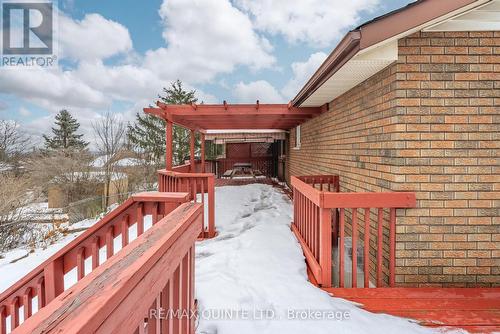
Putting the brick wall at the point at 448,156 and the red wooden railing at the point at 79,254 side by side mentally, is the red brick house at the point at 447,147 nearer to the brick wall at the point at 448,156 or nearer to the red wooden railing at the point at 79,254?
the brick wall at the point at 448,156

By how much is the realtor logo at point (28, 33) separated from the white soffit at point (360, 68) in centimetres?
866

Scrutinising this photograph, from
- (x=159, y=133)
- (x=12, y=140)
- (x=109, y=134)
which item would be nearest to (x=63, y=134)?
(x=12, y=140)

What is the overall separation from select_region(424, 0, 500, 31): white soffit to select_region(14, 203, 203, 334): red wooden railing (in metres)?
3.40

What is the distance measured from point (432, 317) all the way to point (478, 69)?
267 cm

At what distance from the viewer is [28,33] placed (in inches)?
331

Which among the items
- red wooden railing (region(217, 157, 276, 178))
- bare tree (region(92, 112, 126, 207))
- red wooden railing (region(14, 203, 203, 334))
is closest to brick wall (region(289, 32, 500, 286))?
red wooden railing (region(14, 203, 203, 334))

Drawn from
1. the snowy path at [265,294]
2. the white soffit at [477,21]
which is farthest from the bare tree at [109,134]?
the white soffit at [477,21]

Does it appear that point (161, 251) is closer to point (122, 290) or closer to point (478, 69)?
point (122, 290)

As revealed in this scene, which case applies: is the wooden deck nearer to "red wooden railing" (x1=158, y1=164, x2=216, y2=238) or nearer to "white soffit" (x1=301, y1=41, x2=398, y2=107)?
"white soffit" (x1=301, y1=41, x2=398, y2=107)

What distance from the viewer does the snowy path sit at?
7.33 ft

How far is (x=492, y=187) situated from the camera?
288cm

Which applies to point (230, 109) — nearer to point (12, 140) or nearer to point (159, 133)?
point (159, 133)

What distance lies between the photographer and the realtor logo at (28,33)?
7.90 m

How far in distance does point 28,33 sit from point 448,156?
38.4 feet
